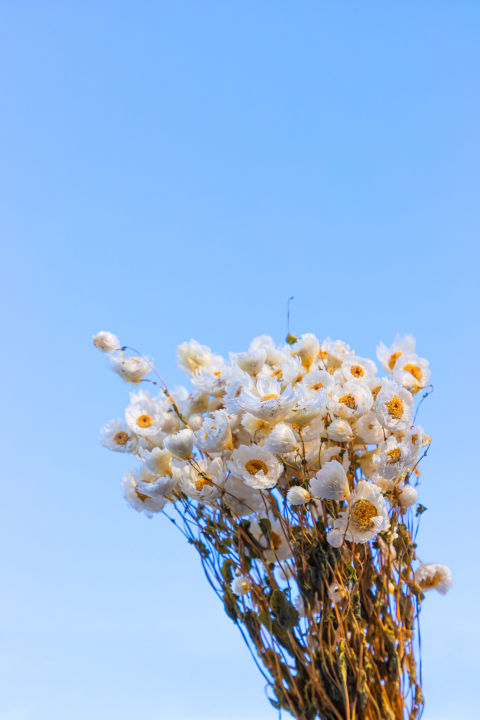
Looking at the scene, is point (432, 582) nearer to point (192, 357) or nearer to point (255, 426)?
point (255, 426)

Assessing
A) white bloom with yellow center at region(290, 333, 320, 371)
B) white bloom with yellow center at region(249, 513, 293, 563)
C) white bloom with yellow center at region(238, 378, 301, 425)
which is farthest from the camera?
white bloom with yellow center at region(290, 333, 320, 371)

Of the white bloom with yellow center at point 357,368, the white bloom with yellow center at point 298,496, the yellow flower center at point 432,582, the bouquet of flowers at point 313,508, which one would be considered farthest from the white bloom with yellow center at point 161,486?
the yellow flower center at point 432,582

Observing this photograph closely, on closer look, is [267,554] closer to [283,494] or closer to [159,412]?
[283,494]

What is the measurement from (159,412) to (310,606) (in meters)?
0.32

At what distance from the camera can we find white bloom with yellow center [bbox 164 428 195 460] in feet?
2.36

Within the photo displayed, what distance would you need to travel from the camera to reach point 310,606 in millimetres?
702

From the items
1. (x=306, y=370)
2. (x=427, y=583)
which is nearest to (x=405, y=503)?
(x=427, y=583)

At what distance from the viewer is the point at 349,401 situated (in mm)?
709

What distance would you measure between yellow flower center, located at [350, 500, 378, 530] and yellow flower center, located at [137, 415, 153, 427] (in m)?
0.31

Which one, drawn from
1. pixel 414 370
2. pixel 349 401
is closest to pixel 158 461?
pixel 349 401

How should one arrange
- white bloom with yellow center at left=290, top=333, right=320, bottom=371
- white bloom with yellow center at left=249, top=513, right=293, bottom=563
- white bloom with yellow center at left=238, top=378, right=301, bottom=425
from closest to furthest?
white bloom with yellow center at left=238, top=378, right=301, bottom=425 → white bloom with yellow center at left=249, top=513, right=293, bottom=563 → white bloom with yellow center at left=290, top=333, right=320, bottom=371

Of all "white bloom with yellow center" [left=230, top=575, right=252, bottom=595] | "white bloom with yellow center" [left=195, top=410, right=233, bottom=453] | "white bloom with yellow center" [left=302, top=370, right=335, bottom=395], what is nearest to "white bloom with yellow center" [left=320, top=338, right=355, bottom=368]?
"white bloom with yellow center" [left=302, top=370, right=335, bottom=395]

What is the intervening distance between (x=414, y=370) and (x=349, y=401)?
0.18m

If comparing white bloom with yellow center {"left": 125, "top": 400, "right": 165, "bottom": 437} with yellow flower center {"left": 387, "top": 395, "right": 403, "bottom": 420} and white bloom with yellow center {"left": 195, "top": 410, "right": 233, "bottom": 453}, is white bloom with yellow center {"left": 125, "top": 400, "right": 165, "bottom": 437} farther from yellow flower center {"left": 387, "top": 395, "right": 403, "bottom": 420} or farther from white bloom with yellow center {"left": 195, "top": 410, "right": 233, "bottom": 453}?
yellow flower center {"left": 387, "top": 395, "right": 403, "bottom": 420}
